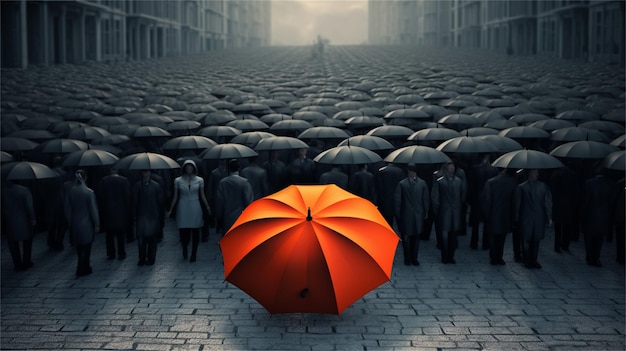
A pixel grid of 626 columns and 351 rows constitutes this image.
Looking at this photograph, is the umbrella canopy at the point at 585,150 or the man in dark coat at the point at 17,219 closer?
the man in dark coat at the point at 17,219

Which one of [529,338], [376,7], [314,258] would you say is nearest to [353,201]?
[314,258]

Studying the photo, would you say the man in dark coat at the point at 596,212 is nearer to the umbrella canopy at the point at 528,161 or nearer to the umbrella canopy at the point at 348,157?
the umbrella canopy at the point at 528,161

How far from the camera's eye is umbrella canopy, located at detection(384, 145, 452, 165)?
10.9 metres

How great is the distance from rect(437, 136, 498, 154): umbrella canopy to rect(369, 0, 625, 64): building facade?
31.8 metres

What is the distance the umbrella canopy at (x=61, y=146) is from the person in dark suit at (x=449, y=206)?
19.1 feet

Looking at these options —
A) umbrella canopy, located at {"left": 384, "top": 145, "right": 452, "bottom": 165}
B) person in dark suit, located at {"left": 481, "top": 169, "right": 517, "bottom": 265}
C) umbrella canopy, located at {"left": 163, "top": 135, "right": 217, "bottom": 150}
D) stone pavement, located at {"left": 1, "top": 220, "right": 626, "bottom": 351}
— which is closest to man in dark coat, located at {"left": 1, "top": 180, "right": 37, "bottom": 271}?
stone pavement, located at {"left": 1, "top": 220, "right": 626, "bottom": 351}

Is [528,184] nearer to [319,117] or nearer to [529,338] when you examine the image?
[529,338]

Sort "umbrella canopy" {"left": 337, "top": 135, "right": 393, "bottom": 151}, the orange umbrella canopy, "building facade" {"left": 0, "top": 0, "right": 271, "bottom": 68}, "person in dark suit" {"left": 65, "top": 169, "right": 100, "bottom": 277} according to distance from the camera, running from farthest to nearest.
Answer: "building facade" {"left": 0, "top": 0, "right": 271, "bottom": 68} → "umbrella canopy" {"left": 337, "top": 135, "right": 393, "bottom": 151} → "person in dark suit" {"left": 65, "top": 169, "right": 100, "bottom": 277} → the orange umbrella canopy

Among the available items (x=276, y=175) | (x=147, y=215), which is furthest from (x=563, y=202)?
(x=147, y=215)

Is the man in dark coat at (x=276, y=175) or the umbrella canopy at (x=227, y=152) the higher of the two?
the umbrella canopy at (x=227, y=152)

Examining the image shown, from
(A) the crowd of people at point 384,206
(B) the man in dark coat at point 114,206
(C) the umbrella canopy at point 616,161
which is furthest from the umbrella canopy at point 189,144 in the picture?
(C) the umbrella canopy at point 616,161

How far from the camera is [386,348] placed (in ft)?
23.6

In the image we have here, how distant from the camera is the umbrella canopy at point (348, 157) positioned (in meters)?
11.0

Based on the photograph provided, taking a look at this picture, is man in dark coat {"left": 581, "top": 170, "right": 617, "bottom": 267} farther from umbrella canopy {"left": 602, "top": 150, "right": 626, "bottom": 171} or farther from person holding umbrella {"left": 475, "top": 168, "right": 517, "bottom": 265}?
person holding umbrella {"left": 475, "top": 168, "right": 517, "bottom": 265}
